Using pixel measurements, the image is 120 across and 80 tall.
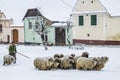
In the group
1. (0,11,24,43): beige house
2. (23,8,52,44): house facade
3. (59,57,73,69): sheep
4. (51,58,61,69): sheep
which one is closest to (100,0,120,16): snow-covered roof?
(23,8,52,44): house facade

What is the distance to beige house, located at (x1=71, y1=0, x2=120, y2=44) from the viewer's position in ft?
185

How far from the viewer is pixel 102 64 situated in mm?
24453

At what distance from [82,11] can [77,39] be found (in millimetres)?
3990

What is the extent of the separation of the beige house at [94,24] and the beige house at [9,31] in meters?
13.0

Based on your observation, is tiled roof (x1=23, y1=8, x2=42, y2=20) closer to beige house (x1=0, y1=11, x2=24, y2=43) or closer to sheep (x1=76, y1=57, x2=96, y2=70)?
beige house (x1=0, y1=11, x2=24, y2=43)

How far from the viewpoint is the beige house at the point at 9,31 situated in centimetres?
7019

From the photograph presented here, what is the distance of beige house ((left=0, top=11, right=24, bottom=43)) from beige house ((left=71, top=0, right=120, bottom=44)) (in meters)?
13.0

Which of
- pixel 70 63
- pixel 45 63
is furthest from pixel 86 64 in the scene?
pixel 45 63

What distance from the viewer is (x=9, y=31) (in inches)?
2852

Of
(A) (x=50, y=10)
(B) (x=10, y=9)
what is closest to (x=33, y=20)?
(A) (x=50, y=10)

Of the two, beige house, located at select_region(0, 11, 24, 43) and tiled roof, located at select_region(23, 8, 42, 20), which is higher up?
tiled roof, located at select_region(23, 8, 42, 20)

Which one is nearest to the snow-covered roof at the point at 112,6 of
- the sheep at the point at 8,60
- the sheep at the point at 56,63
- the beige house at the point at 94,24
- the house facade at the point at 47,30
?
the beige house at the point at 94,24

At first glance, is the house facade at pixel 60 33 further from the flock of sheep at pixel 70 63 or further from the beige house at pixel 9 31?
the flock of sheep at pixel 70 63

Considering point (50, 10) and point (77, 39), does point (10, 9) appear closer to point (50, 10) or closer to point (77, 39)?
point (50, 10)
